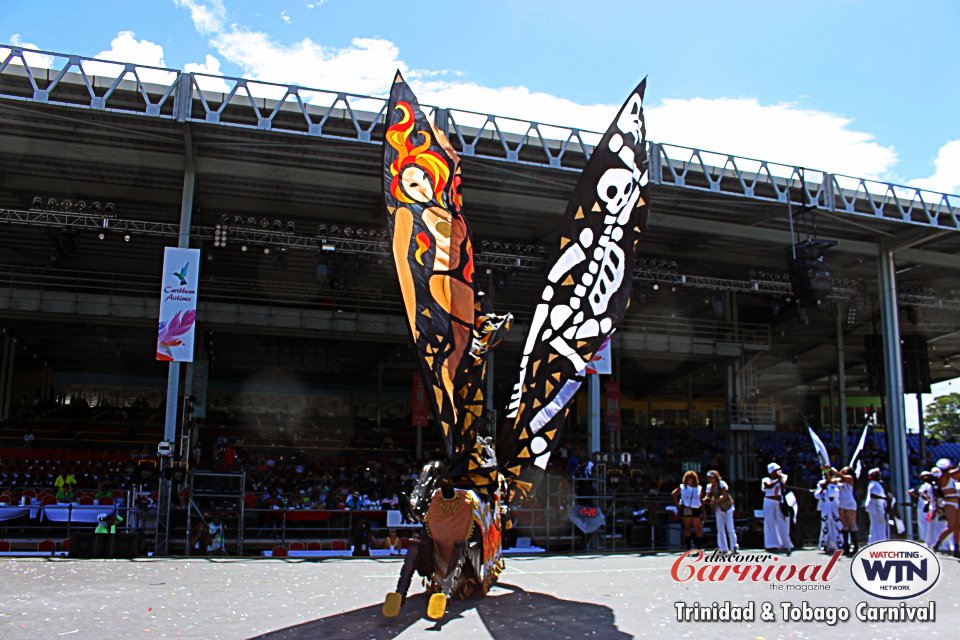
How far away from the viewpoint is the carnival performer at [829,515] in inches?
593

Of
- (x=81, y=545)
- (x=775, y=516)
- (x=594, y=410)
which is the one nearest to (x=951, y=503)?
(x=775, y=516)

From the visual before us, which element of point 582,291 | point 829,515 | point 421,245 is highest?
point 421,245

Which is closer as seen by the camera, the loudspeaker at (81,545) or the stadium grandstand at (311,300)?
the loudspeaker at (81,545)

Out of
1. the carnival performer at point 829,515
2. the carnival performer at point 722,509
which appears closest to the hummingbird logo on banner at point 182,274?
the carnival performer at point 722,509

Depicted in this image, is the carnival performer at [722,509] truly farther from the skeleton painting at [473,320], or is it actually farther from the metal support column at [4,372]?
the metal support column at [4,372]

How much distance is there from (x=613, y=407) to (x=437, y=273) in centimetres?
2192

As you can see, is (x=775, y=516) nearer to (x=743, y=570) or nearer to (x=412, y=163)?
(x=743, y=570)

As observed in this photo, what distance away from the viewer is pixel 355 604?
841cm

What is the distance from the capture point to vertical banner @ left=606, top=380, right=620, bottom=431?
29.0 metres

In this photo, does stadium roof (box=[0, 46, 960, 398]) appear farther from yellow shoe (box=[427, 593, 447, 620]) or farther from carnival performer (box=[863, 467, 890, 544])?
yellow shoe (box=[427, 593, 447, 620])

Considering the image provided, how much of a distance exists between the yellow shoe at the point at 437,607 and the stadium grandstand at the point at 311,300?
8.92m

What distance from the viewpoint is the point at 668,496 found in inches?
944

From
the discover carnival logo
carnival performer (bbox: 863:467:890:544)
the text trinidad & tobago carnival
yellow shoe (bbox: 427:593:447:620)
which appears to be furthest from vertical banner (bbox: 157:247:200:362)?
carnival performer (bbox: 863:467:890:544)

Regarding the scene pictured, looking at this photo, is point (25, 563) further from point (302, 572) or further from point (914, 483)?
point (914, 483)
